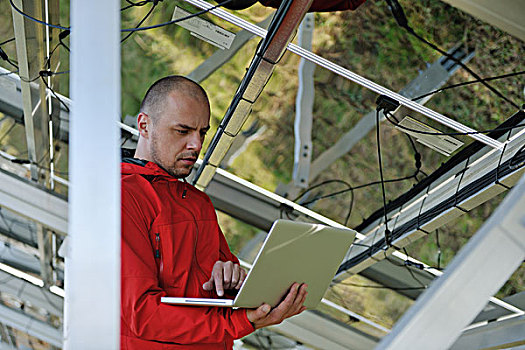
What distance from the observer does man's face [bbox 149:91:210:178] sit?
6.94 ft

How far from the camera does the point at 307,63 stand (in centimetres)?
346

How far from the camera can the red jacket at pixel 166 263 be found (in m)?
1.68

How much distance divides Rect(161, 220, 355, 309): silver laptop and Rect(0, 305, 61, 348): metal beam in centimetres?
425

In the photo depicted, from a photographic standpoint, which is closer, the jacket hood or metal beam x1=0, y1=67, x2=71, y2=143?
the jacket hood

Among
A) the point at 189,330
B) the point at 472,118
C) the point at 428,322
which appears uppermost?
the point at 472,118

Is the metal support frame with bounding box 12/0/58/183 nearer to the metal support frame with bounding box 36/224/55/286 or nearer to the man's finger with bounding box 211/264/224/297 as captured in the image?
the metal support frame with bounding box 36/224/55/286

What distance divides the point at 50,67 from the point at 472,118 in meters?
1.92

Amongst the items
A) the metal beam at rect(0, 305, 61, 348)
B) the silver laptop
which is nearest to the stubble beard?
the silver laptop

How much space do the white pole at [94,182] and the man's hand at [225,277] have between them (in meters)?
0.99

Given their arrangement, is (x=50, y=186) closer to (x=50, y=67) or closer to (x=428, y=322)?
(x=50, y=67)

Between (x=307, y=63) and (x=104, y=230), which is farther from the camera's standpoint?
(x=307, y=63)

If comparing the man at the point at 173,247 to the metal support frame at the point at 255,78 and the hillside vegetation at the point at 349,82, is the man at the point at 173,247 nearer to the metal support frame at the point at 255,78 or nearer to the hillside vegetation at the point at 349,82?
the metal support frame at the point at 255,78

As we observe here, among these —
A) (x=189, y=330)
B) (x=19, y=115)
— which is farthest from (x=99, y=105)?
(x=19, y=115)

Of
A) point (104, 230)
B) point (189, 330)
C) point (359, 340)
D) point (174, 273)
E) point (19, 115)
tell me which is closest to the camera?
point (104, 230)
